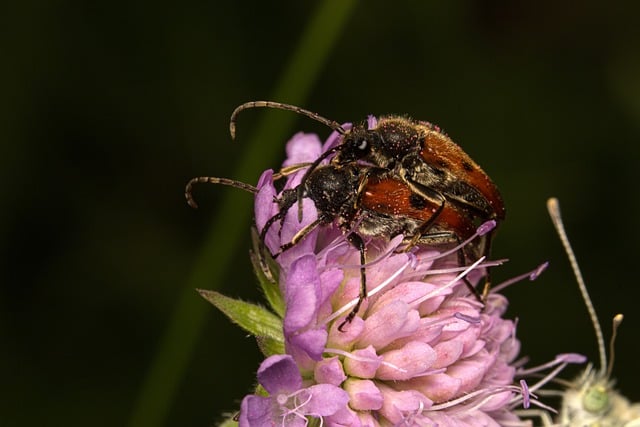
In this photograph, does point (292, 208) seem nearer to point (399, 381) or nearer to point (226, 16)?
point (399, 381)

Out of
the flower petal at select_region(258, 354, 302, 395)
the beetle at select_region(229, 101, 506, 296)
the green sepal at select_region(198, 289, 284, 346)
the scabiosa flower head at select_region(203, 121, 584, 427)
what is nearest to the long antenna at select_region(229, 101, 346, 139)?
the beetle at select_region(229, 101, 506, 296)

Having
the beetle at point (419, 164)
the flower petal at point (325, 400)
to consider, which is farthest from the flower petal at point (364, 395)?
the beetle at point (419, 164)

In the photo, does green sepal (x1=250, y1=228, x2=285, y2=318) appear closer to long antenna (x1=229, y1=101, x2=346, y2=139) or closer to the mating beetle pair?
the mating beetle pair

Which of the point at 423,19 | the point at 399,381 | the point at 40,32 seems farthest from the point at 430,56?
the point at 399,381

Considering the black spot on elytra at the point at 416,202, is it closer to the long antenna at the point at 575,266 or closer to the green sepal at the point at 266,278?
the green sepal at the point at 266,278

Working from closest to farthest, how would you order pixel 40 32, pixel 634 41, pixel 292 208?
pixel 292 208 < pixel 40 32 < pixel 634 41

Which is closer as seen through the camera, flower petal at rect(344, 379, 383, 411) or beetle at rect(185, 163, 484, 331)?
flower petal at rect(344, 379, 383, 411)
